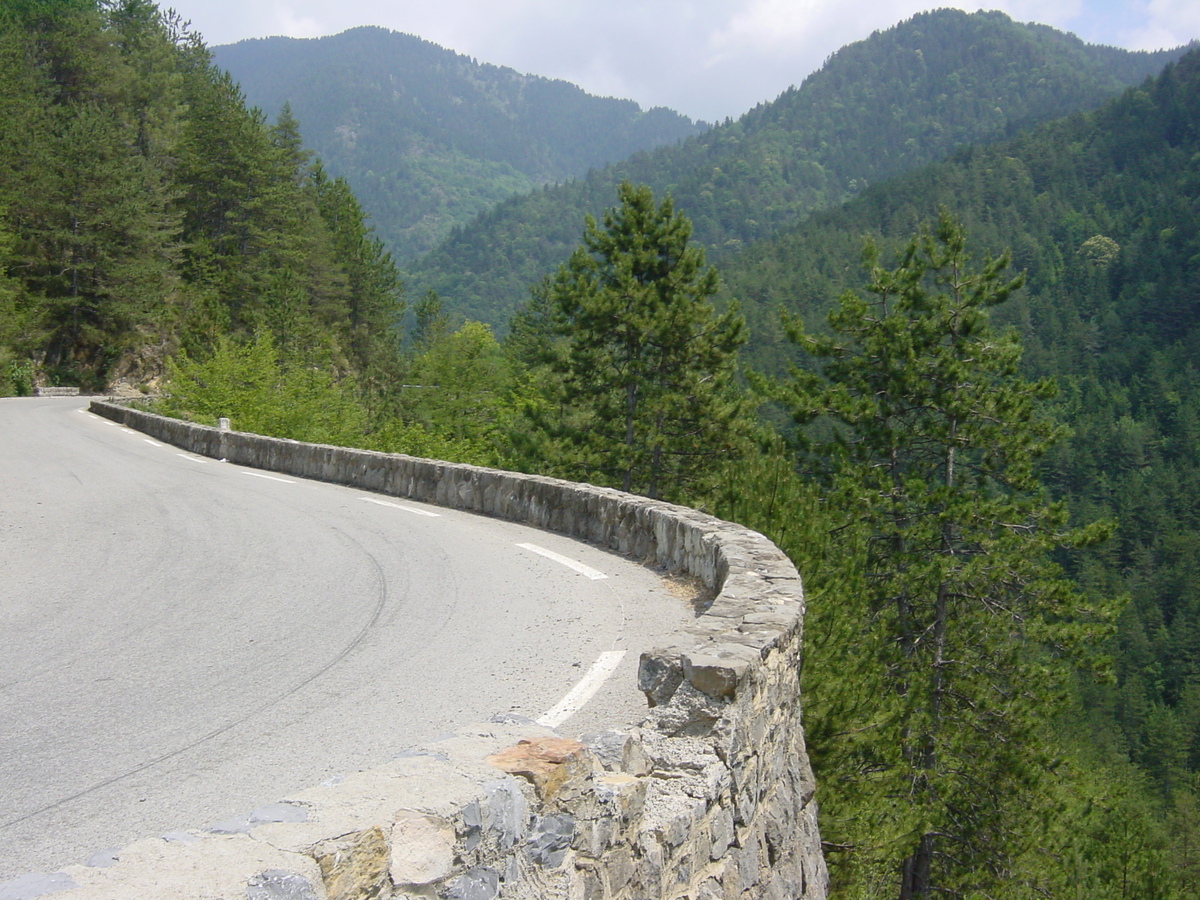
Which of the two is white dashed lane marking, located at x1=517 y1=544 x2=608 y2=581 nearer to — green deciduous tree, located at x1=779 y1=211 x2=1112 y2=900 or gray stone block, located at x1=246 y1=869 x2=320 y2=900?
gray stone block, located at x1=246 y1=869 x2=320 y2=900

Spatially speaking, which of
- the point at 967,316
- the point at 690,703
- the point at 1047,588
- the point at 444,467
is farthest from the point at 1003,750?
the point at 690,703

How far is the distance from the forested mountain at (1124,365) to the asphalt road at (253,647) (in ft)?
104

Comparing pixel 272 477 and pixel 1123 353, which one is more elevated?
pixel 1123 353

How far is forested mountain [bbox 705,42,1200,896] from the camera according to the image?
8069cm

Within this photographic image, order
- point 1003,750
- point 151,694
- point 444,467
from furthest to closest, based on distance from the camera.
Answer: point 1003,750, point 444,467, point 151,694

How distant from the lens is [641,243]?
33531mm

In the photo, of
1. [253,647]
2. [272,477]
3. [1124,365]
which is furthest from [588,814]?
[1124,365]

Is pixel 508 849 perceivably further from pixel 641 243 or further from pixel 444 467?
pixel 641 243

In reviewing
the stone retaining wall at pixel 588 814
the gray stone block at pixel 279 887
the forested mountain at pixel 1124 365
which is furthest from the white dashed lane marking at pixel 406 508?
the forested mountain at pixel 1124 365

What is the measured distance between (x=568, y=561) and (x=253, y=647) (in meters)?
4.03

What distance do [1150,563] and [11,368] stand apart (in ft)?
340

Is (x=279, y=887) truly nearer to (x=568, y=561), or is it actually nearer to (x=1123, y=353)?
(x=568, y=561)

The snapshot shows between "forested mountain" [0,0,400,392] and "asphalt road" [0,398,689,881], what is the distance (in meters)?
40.7

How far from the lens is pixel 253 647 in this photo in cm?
684
